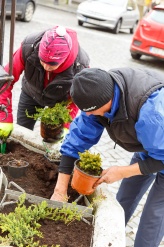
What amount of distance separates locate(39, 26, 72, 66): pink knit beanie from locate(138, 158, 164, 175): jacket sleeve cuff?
3.03ft

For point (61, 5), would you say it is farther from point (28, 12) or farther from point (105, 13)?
point (28, 12)

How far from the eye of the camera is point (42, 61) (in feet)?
8.39

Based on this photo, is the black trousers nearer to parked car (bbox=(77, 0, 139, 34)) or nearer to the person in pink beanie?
the person in pink beanie

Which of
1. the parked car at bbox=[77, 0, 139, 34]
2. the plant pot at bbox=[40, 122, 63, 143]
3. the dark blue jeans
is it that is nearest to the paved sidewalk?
the parked car at bbox=[77, 0, 139, 34]

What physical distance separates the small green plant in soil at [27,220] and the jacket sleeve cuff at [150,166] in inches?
17.3

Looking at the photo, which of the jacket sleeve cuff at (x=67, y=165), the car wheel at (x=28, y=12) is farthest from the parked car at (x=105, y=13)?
the jacket sleeve cuff at (x=67, y=165)

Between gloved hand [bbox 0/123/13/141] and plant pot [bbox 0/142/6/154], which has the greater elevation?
gloved hand [bbox 0/123/13/141]

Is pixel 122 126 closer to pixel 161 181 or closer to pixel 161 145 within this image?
pixel 161 145

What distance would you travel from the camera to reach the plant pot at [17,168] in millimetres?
2484

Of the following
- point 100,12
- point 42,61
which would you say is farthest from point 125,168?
point 100,12

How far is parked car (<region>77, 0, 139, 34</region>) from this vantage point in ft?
44.2

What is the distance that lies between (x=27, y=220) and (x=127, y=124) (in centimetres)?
76

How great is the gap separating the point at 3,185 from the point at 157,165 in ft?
3.13

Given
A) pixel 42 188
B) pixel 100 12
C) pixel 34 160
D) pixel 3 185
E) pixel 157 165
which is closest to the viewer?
pixel 157 165
